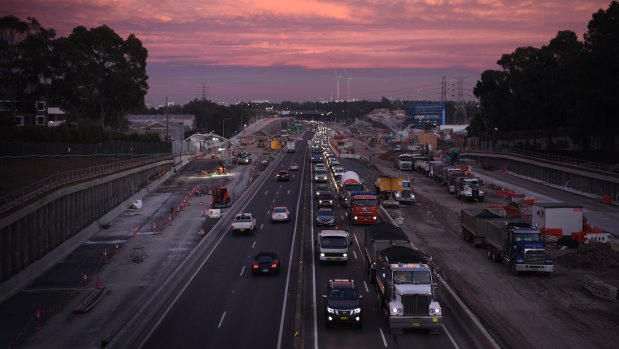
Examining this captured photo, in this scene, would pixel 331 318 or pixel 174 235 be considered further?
pixel 174 235

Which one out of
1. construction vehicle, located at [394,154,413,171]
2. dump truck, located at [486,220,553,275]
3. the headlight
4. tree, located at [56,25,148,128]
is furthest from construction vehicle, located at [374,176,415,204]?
tree, located at [56,25,148,128]

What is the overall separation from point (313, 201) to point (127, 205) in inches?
807

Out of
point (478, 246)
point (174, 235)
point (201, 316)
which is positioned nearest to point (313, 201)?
point (174, 235)

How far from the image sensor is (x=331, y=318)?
85.5ft

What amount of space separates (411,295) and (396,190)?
1762 inches

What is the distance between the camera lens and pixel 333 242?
3850cm

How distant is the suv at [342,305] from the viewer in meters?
25.9

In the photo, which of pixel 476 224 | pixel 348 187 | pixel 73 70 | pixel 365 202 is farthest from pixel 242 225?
pixel 73 70

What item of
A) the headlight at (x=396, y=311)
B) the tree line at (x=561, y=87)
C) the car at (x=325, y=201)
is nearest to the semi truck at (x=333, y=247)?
the headlight at (x=396, y=311)

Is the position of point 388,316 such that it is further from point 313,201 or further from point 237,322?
point 313,201

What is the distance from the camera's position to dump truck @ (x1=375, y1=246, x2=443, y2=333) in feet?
82.4

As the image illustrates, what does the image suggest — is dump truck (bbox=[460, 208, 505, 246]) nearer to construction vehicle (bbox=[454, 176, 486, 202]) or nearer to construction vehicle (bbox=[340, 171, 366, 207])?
construction vehicle (bbox=[340, 171, 366, 207])

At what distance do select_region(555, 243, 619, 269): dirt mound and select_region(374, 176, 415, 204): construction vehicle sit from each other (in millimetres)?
28378

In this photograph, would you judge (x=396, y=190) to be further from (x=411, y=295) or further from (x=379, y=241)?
(x=411, y=295)
